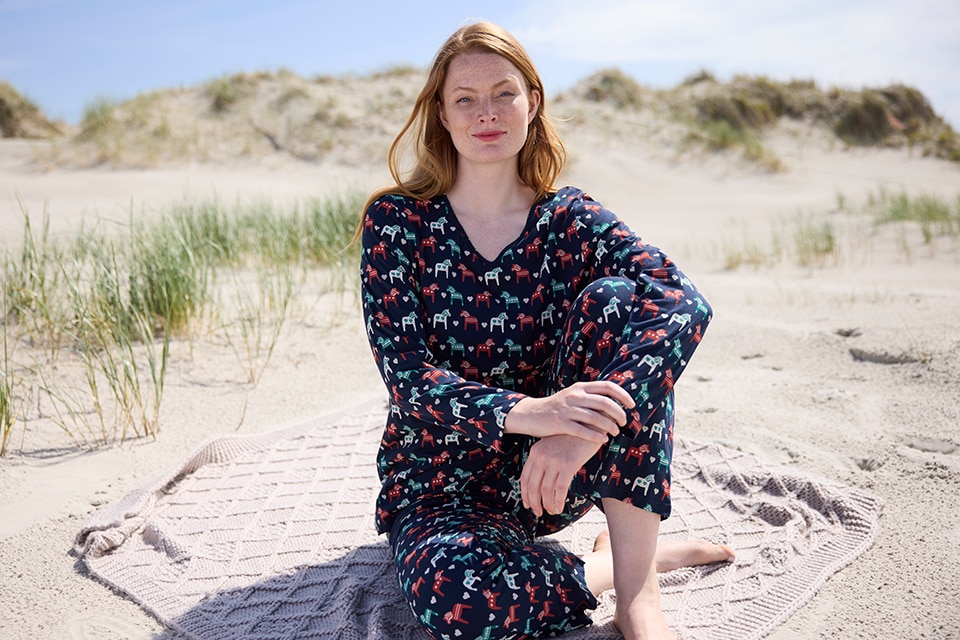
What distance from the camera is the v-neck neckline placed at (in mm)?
2078

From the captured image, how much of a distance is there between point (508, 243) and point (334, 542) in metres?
1.08

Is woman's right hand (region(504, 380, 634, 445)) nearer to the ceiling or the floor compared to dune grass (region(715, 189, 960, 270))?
nearer to the ceiling

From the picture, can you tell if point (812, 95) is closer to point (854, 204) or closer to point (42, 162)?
point (854, 204)

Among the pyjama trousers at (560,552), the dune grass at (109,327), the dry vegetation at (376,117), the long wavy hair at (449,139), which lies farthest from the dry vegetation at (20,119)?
the pyjama trousers at (560,552)

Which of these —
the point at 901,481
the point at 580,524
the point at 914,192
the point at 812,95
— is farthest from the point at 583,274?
the point at 812,95

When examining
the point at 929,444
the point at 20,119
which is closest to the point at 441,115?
the point at 929,444

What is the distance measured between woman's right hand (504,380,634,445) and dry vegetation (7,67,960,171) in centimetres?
1203

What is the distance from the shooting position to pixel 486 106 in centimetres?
204

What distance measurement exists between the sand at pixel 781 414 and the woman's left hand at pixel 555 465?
713mm

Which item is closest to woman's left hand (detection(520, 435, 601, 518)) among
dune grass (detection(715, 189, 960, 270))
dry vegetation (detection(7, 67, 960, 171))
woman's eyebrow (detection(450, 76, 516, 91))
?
woman's eyebrow (detection(450, 76, 516, 91))

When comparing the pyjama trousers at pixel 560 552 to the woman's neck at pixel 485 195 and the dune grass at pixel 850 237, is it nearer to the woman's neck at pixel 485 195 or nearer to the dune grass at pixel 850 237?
the woman's neck at pixel 485 195

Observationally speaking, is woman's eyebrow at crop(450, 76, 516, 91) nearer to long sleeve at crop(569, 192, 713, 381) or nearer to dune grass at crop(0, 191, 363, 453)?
long sleeve at crop(569, 192, 713, 381)

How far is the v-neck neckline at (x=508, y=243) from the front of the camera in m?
2.08

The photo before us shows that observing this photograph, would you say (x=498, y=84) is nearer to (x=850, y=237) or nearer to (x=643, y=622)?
(x=643, y=622)
